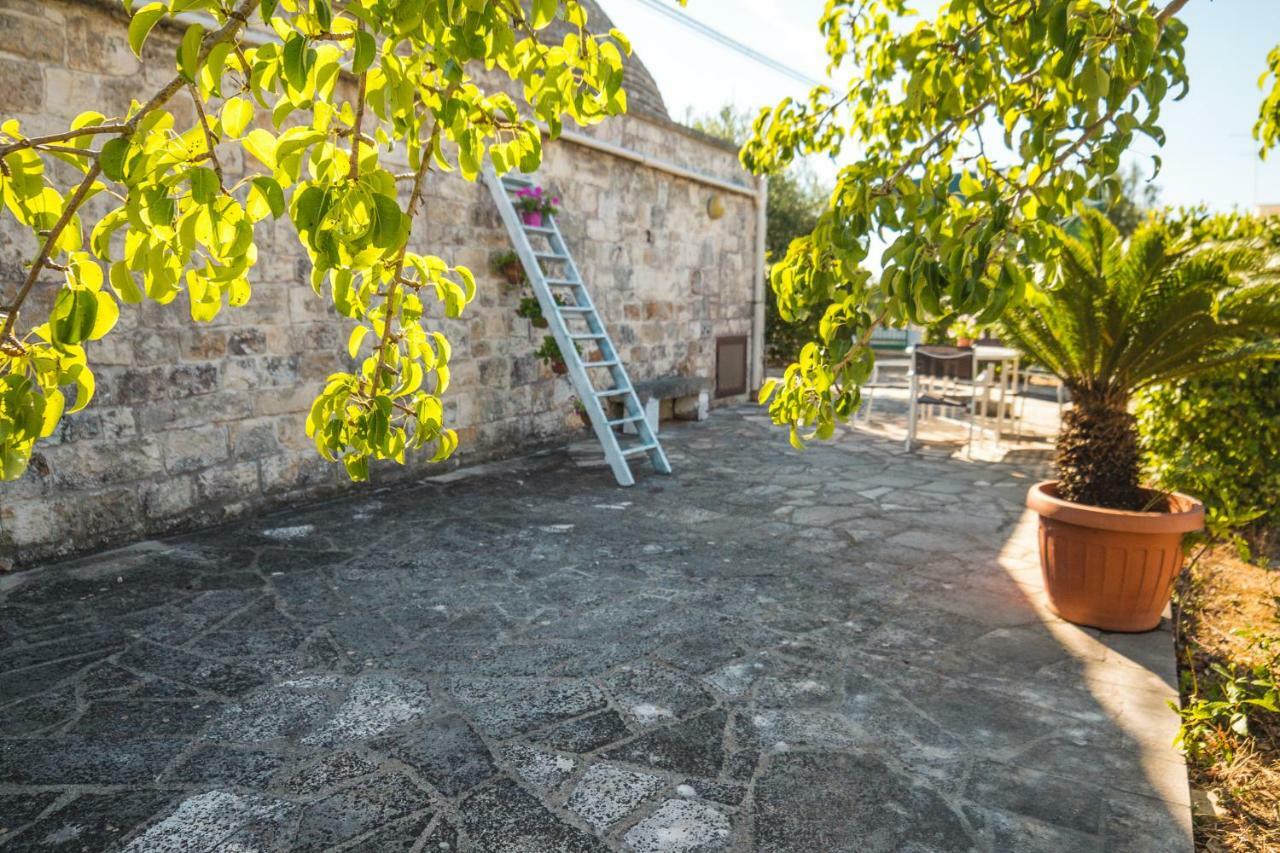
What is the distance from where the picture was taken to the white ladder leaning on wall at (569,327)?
5809 mm

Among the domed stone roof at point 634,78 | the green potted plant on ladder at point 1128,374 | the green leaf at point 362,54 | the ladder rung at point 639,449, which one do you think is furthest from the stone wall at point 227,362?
the green potted plant on ladder at point 1128,374

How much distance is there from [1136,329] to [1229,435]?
1.65m

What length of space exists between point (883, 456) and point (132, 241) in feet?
20.7

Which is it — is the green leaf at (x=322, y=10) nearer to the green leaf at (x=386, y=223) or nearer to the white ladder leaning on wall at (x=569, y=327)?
the green leaf at (x=386, y=223)

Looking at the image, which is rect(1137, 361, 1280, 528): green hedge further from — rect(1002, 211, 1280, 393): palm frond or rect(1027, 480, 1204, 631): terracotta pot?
rect(1027, 480, 1204, 631): terracotta pot

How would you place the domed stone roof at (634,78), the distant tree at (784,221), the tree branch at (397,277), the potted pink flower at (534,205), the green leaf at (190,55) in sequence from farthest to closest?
the distant tree at (784,221), the domed stone roof at (634,78), the potted pink flower at (534,205), the tree branch at (397,277), the green leaf at (190,55)

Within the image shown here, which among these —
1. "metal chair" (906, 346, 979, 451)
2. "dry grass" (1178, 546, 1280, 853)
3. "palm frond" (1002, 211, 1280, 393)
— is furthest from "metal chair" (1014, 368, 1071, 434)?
"palm frond" (1002, 211, 1280, 393)

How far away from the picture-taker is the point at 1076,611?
3.27 meters

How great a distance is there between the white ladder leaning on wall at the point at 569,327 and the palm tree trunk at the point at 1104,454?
9.72 feet

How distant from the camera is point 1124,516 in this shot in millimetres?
3078

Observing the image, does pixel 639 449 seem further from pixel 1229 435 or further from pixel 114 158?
pixel 114 158

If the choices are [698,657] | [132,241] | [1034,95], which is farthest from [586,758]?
[1034,95]

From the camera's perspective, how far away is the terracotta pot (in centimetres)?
308

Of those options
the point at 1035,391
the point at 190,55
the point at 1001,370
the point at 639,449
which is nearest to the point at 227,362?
the point at 639,449
